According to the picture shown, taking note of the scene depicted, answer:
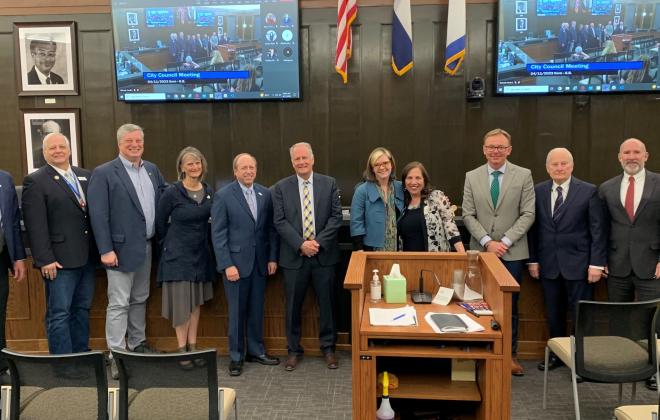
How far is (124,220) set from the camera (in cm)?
347

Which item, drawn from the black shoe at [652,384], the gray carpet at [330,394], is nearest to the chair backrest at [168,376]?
the gray carpet at [330,394]

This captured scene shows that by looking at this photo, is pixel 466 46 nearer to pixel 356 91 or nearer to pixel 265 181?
pixel 356 91

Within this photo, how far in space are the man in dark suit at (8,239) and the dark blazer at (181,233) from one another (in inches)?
34.3

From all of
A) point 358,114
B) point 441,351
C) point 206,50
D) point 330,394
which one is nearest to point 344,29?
point 358,114

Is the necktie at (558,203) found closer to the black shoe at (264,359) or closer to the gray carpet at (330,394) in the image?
the gray carpet at (330,394)

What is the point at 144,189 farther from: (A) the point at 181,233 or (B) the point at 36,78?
(B) the point at 36,78

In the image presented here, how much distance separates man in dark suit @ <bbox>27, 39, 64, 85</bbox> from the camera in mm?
4902

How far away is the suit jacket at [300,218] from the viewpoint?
363 centimetres

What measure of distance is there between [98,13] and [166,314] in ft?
10.0

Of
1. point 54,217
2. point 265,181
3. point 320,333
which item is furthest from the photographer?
point 265,181

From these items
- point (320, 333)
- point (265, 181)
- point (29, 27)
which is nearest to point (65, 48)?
point (29, 27)

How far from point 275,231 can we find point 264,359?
95 cm

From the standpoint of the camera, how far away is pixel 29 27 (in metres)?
4.89

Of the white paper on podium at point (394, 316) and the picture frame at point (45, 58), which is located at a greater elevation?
the picture frame at point (45, 58)
